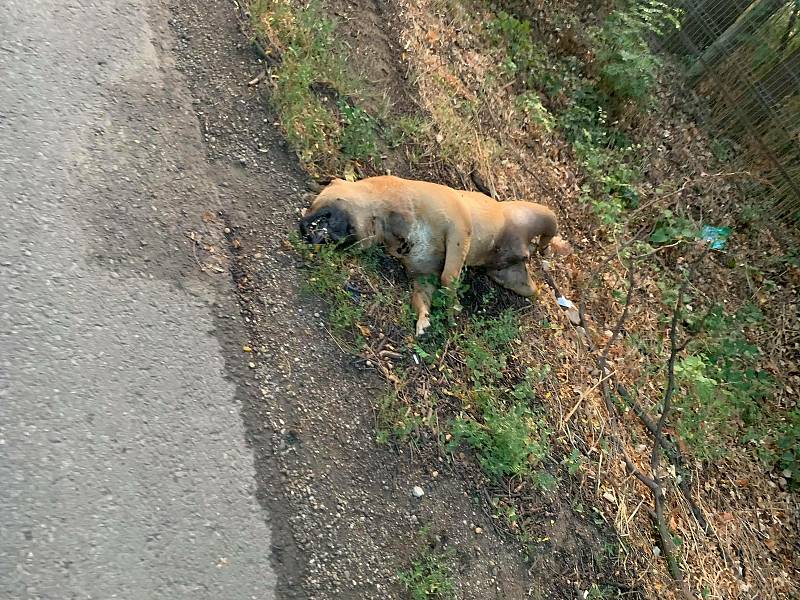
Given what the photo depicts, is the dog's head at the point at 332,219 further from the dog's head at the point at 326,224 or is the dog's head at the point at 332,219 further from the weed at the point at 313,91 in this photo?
the weed at the point at 313,91

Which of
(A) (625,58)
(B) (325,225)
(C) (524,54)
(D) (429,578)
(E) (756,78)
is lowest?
(D) (429,578)

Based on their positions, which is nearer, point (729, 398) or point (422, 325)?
point (422, 325)

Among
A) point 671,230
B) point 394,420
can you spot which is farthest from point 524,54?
point 394,420

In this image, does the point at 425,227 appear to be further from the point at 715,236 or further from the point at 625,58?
the point at 715,236

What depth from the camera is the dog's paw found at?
3689mm

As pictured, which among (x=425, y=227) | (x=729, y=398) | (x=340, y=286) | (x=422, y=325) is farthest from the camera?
(x=729, y=398)

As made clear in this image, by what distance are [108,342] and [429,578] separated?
5.93 feet

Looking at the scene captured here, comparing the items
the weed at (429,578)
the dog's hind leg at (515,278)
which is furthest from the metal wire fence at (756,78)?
the weed at (429,578)

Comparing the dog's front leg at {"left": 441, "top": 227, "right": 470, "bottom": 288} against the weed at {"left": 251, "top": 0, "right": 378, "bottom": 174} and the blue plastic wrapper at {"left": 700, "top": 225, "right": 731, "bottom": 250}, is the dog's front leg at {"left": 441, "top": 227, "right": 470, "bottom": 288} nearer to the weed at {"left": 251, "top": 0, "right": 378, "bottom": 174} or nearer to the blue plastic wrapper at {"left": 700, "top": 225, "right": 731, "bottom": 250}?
the weed at {"left": 251, "top": 0, "right": 378, "bottom": 174}

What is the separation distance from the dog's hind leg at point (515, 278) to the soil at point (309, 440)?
1.38m

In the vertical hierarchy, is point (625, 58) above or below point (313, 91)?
above

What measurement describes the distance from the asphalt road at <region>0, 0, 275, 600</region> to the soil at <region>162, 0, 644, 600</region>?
126mm

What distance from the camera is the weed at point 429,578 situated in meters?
2.90

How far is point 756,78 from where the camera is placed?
277 inches
